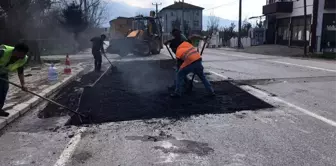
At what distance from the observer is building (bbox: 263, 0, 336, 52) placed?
2520cm

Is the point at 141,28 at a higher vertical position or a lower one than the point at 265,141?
higher

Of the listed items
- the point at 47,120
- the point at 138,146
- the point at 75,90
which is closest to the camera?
the point at 138,146

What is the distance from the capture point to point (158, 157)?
398cm

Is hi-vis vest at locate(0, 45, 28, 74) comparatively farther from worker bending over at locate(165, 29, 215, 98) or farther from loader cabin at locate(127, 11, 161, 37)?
loader cabin at locate(127, 11, 161, 37)

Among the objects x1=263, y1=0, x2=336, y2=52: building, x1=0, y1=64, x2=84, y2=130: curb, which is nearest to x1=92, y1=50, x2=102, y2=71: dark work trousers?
x1=0, y1=64, x2=84, y2=130: curb

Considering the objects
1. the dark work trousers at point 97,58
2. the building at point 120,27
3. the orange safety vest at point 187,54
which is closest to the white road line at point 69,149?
the orange safety vest at point 187,54

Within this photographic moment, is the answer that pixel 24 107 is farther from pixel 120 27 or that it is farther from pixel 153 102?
pixel 120 27

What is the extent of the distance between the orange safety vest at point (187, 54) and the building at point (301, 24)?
669 inches

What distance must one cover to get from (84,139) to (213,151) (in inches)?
74.3

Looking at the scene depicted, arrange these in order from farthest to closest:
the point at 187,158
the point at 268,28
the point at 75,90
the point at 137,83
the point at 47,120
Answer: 1. the point at 268,28
2. the point at 137,83
3. the point at 75,90
4. the point at 47,120
5. the point at 187,158

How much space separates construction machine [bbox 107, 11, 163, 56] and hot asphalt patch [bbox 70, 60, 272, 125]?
12.2 meters

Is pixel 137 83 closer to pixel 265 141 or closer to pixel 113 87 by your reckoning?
pixel 113 87

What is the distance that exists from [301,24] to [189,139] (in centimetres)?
2711

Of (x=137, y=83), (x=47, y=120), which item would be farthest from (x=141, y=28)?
(x=47, y=120)
